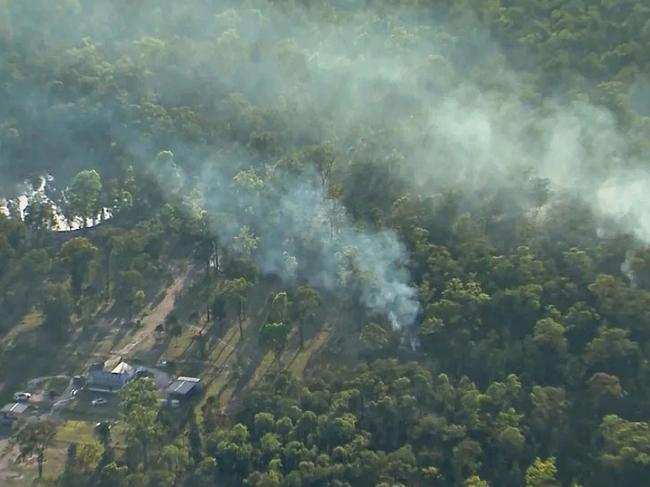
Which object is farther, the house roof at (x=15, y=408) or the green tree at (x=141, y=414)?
the house roof at (x=15, y=408)

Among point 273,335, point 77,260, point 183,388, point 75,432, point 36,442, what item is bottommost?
point 36,442

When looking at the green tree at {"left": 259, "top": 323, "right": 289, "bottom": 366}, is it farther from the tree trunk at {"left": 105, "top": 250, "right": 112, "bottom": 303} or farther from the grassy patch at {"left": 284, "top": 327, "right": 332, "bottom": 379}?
the tree trunk at {"left": 105, "top": 250, "right": 112, "bottom": 303}

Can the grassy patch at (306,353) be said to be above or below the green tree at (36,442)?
above

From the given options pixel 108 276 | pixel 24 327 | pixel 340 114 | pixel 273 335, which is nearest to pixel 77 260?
pixel 108 276

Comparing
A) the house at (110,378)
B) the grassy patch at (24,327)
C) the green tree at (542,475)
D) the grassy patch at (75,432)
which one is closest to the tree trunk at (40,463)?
the grassy patch at (75,432)

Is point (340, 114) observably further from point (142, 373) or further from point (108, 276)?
point (142, 373)

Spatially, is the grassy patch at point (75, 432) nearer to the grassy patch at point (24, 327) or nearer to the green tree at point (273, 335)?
the grassy patch at point (24, 327)
